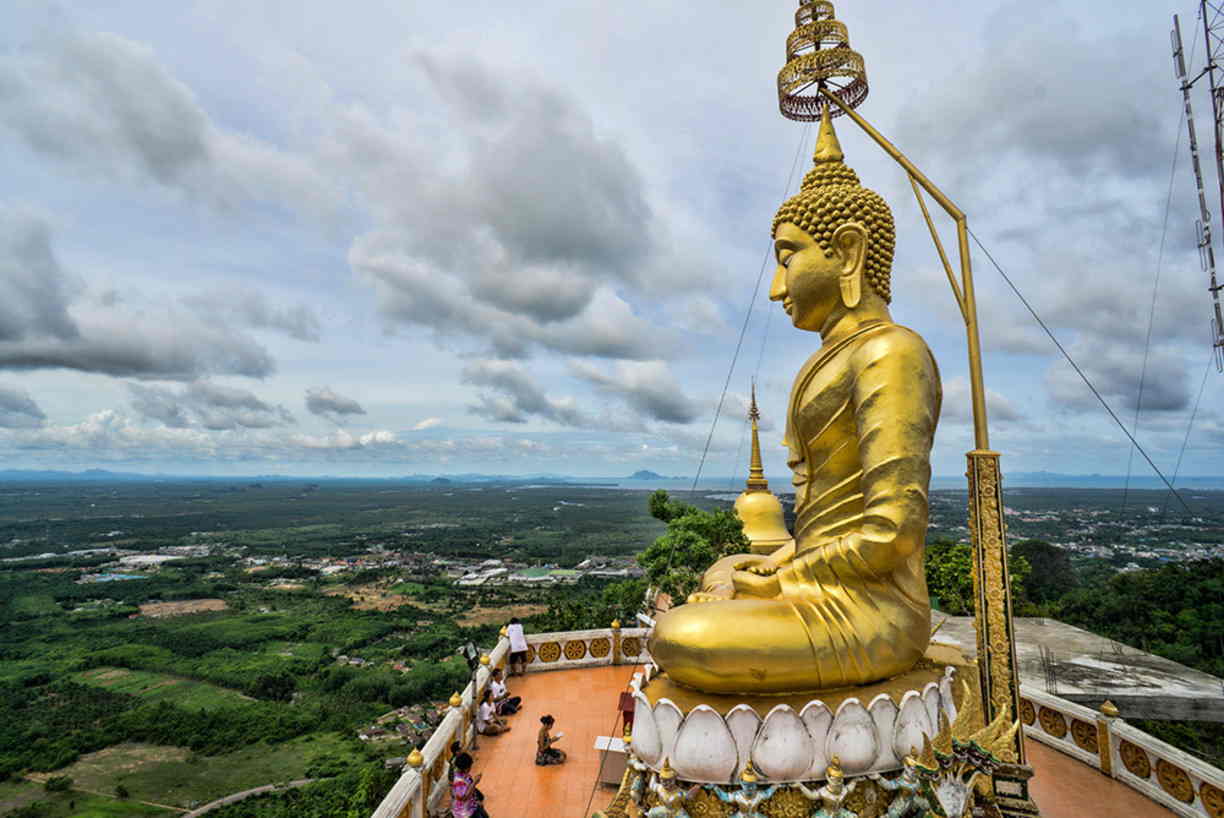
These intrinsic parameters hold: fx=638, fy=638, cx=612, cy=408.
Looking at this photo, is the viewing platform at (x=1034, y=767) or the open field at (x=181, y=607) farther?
the open field at (x=181, y=607)

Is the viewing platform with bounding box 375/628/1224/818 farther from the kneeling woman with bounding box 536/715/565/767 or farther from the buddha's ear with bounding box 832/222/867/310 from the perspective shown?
the buddha's ear with bounding box 832/222/867/310

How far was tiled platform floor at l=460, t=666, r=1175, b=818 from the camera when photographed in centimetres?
695

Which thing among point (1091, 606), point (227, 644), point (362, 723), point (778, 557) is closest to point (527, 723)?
point (778, 557)

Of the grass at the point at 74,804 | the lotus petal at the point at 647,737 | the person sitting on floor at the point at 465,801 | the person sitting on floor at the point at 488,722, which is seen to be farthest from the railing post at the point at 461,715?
the grass at the point at 74,804

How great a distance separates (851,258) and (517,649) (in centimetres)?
903

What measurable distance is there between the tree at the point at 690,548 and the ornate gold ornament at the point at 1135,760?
28.9 feet

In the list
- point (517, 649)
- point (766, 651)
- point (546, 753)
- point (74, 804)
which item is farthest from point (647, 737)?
point (74, 804)

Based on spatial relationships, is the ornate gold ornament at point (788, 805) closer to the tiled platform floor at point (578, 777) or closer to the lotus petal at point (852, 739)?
the lotus petal at point (852, 739)

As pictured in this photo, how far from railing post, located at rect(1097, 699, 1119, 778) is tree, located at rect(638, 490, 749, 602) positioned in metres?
8.53

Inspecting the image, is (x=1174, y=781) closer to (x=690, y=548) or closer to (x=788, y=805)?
(x=788, y=805)

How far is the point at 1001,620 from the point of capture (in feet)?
19.6

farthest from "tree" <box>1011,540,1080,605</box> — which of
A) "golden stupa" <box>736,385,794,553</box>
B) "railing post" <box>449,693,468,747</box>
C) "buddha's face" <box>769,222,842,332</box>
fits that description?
"railing post" <box>449,693,468,747</box>

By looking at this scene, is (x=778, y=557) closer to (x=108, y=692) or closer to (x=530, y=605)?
(x=530, y=605)

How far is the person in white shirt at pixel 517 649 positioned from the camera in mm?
11891
